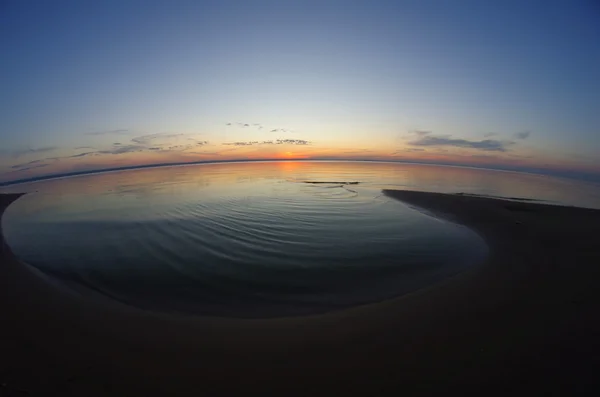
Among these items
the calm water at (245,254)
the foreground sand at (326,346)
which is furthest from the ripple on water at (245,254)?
the foreground sand at (326,346)

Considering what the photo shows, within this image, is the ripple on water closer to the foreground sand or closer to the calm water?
the calm water

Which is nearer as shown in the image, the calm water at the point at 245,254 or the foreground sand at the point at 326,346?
the foreground sand at the point at 326,346

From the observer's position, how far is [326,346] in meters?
5.34

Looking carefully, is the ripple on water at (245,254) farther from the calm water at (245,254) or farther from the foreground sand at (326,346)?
the foreground sand at (326,346)

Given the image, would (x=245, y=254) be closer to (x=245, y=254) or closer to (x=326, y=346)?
(x=245, y=254)

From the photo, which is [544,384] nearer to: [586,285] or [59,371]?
[586,285]

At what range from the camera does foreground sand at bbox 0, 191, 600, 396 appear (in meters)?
4.34

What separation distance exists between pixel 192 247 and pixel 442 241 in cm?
1119

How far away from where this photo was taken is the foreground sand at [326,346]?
4344 millimetres

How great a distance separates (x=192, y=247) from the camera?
36.9 ft

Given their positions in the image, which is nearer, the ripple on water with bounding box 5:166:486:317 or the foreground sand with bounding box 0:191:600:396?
the foreground sand with bounding box 0:191:600:396

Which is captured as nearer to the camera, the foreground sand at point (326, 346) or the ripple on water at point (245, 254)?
the foreground sand at point (326, 346)

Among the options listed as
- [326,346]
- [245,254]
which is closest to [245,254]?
[245,254]

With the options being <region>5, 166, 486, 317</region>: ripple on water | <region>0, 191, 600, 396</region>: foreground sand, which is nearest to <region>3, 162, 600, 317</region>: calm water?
<region>5, 166, 486, 317</region>: ripple on water
